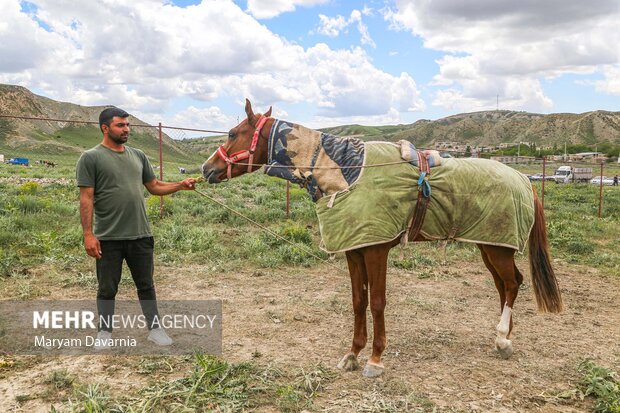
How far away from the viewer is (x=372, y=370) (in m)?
3.88

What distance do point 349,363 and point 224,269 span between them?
377 cm

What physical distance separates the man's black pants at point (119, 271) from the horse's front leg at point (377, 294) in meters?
2.15

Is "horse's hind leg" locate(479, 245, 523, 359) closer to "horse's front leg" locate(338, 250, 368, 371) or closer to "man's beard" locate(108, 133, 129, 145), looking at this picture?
"horse's front leg" locate(338, 250, 368, 371)

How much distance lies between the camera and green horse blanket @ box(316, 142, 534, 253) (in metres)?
3.70

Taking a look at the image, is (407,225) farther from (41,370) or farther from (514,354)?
(41,370)

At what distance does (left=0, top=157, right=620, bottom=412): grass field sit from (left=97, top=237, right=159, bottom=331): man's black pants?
483mm

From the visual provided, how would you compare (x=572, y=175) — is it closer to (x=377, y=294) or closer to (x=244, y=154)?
(x=377, y=294)

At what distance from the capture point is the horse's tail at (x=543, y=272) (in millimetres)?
4527

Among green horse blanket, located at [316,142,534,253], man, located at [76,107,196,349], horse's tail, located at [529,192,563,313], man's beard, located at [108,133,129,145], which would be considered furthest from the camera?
horse's tail, located at [529,192,563,313]

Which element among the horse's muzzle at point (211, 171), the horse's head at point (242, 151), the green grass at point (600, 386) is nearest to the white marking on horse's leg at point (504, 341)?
the green grass at point (600, 386)

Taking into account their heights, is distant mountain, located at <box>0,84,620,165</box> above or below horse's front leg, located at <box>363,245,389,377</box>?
Result: above

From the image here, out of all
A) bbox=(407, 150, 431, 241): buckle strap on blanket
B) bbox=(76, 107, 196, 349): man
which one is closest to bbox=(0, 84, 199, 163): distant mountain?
bbox=(76, 107, 196, 349): man

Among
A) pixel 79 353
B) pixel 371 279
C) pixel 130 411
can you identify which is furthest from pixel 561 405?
pixel 79 353

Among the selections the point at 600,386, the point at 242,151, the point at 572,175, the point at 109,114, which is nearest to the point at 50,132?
the point at 572,175
